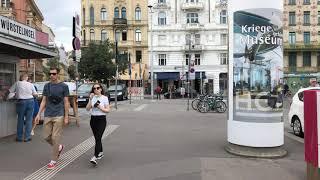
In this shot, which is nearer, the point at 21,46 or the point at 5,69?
the point at 21,46

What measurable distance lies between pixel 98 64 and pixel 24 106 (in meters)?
37.5

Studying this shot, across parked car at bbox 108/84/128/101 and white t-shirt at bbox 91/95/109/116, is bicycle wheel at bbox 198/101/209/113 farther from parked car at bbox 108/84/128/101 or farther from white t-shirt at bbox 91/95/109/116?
parked car at bbox 108/84/128/101

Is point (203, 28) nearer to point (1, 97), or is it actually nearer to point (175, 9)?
point (175, 9)

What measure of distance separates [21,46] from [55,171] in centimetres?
491

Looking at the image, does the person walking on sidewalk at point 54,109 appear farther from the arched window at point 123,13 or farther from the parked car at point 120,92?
the arched window at point 123,13

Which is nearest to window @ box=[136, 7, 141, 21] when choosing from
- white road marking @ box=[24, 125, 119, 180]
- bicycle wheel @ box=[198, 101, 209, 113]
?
bicycle wheel @ box=[198, 101, 209, 113]

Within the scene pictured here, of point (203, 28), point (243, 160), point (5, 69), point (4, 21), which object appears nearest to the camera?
point (243, 160)

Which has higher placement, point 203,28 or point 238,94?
point 203,28

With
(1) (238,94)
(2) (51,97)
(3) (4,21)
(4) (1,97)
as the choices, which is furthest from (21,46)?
(1) (238,94)

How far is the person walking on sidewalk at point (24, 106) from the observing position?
11.9 m

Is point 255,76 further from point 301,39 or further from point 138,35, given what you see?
point 301,39

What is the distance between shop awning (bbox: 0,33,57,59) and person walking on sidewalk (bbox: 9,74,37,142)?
93cm

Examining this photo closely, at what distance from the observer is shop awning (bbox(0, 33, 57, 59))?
1119cm

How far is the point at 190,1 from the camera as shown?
6397 cm
